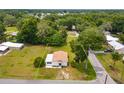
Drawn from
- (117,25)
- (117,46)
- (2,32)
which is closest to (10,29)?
(2,32)

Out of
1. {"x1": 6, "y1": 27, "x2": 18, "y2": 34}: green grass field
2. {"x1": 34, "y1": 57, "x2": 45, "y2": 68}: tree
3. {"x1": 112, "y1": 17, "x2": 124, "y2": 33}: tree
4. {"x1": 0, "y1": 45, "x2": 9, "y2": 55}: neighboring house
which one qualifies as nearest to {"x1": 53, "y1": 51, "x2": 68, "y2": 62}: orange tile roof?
{"x1": 34, "y1": 57, "x2": 45, "y2": 68}: tree

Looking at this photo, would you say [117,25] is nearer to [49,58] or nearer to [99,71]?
[99,71]

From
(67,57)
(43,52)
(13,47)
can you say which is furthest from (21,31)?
(67,57)

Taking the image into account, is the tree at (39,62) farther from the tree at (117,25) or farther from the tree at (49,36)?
the tree at (117,25)

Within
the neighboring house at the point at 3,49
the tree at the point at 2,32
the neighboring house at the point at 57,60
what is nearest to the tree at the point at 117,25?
the neighboring house at the point at 57,60

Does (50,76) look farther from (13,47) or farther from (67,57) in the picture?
(13,47)
